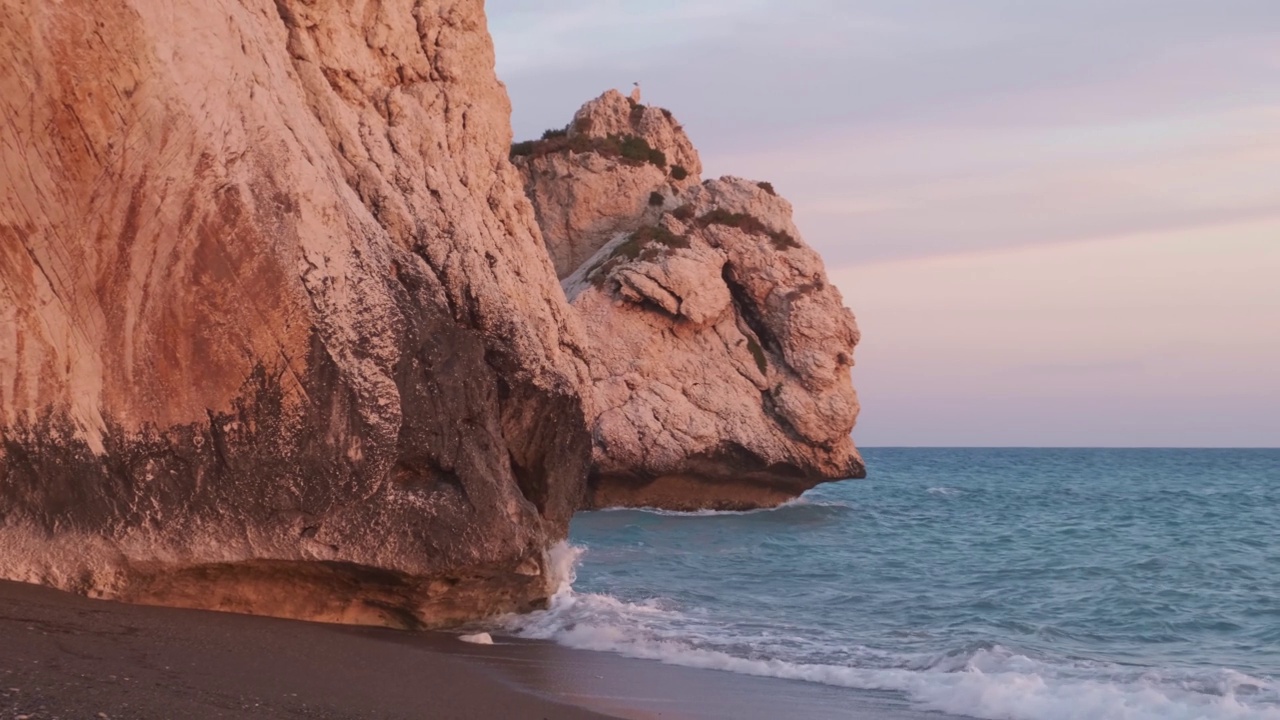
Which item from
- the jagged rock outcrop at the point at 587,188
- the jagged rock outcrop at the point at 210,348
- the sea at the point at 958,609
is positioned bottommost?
the sea at the point at 958,609

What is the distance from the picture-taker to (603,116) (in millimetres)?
42156

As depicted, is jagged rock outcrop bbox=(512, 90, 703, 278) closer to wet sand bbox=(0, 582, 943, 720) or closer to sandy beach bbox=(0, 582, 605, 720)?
wet sand bbox=(0, 582, 943, 720)

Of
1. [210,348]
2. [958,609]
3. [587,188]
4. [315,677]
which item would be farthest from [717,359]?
[315,677]

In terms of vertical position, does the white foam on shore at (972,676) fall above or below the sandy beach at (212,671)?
below

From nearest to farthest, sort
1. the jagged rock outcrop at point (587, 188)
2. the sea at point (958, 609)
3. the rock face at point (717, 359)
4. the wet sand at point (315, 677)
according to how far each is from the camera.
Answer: the wet sand at point (315, 677)
the sea at point (958, 609)
the rock face at point (717, 359)
the jagged rock outcrop at point (587, 188)

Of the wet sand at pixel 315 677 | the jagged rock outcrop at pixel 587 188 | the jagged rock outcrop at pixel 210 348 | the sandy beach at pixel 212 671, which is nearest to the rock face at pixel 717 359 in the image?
the jagged rock outcrop at pixel 587 188

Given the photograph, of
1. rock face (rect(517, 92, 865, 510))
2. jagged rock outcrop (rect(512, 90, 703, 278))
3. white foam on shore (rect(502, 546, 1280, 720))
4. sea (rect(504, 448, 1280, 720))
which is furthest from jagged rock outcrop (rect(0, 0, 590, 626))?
jagged rock outcrop (rect(512, 90, 703, 278))

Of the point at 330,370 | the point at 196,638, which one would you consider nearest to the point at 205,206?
the point at 330,370

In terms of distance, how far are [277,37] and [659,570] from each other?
10985 mm

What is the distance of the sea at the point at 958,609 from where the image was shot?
1041 centimetres

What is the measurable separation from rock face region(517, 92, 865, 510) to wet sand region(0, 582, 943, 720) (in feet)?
70.8

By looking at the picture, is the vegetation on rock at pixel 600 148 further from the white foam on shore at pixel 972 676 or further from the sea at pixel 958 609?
the white foam on shore at pixel 972 676

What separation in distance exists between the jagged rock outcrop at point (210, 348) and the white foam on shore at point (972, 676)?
2166mm

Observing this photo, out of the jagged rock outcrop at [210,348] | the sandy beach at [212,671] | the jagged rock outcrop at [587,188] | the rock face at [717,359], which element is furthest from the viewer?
the jagged rock outcrop at [587,188]
